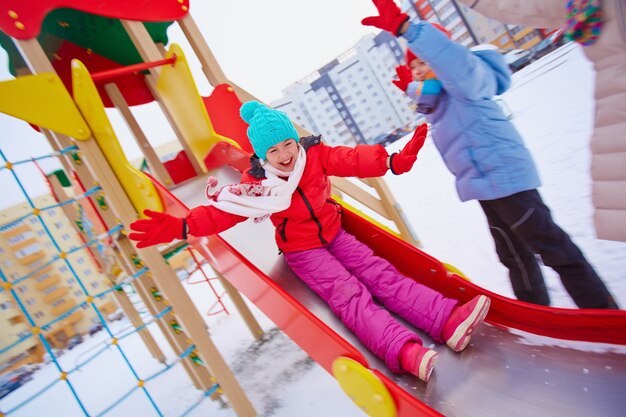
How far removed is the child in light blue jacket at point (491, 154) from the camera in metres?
1.19

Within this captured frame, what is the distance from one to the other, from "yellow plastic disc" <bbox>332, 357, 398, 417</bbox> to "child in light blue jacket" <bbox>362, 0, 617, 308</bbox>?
0.81 m

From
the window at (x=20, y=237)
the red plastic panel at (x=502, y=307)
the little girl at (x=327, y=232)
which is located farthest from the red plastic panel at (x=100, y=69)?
the window at (x=20, y=237)

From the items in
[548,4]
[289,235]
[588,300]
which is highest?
[548,4]

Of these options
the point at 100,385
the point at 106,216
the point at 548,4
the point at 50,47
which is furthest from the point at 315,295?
the point at 100,385

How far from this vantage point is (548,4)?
2.94 feet

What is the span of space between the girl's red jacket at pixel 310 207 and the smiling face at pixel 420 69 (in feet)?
1.42

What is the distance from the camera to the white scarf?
1326mm

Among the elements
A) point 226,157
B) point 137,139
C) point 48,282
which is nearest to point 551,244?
point 226,157

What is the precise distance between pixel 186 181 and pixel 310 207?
1501 mm

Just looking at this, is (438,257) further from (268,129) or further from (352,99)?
(352,99)

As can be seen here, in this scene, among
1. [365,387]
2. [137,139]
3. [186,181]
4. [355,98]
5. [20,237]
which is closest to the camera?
[365,387]

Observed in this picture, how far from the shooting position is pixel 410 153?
3.85 ft

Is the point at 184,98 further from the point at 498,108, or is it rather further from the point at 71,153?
the point at 498,108

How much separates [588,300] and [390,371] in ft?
2.51
